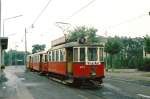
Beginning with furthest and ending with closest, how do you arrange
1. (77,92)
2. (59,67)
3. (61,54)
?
(59,67), (61,54), (77,92)

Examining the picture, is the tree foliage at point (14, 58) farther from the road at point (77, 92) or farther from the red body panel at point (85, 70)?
the red body panel at point (85, 70)

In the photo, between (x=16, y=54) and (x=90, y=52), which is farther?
(x=16, y=54)

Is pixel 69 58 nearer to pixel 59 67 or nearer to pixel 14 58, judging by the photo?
pixel 59 67

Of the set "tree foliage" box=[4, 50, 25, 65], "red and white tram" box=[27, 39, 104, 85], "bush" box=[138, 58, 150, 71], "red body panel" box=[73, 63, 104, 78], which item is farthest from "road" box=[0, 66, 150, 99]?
"tree foliage" box=[4, 50, 25, 65]

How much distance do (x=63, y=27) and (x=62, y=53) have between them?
10.6m

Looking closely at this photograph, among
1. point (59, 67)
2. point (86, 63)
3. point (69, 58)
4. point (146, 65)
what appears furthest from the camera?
point (146, 65)

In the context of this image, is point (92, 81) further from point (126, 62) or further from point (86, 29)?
point (86, 29)

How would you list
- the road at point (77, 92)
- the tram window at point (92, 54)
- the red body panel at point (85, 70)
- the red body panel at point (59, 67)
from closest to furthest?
1. the road at point (77, 92)
2. the red body panel at point (85, 70)
3. the tram window at point (92, 54)
4. the red body panel at point (59, 67)

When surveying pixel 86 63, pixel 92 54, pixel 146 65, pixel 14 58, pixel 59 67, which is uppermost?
pixel 14 58

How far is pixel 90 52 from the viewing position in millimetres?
28484

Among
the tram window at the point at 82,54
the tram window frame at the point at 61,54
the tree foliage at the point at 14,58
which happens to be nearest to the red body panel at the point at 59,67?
the tram window frame at the point at 61,54

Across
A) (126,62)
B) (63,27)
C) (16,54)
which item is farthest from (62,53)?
(16,54)

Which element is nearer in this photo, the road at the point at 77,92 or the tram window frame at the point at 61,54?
the road at the point at 77,92

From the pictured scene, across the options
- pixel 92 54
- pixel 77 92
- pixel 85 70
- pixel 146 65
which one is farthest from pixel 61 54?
pixel 146 65
